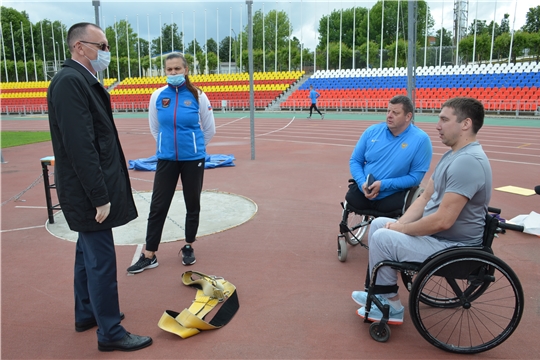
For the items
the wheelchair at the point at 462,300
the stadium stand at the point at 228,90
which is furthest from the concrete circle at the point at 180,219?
the stadium stand at the point at 228,90

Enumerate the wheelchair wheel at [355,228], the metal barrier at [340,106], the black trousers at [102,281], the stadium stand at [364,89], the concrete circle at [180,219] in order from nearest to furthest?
the black trousers at [102,281]
the wheelchair wheel at [355,228]
the concrete circle at [180,219]
the metal barrier at [340,106]
the stadium stand at [364,89]

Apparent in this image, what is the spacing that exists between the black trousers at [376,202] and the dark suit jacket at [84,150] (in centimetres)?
238

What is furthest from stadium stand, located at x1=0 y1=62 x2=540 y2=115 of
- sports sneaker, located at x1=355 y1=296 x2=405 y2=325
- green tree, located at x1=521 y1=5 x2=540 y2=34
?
green tree, located at x1=521 y1=5 x2=540 y2=34

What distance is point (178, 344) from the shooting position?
294 cm

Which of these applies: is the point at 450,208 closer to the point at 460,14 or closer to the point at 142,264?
the point at 142,264

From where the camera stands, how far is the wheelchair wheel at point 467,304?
8.78ft

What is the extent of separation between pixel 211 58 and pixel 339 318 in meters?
61.0

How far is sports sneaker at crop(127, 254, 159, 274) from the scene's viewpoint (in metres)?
4.13

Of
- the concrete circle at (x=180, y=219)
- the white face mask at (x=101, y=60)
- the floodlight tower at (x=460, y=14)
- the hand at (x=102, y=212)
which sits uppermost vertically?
the floodlight tower at (x=460, y=14)

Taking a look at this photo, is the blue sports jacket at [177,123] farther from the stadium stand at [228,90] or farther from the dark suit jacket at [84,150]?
the stadium stand at [228,90]

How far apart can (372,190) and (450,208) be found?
1495 millimetres

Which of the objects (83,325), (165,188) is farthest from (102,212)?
(165,188)

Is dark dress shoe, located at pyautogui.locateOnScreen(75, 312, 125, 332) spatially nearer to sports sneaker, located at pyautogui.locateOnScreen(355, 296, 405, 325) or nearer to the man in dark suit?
the man in dark suit

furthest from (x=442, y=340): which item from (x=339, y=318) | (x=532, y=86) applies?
(x=532, y=86)
